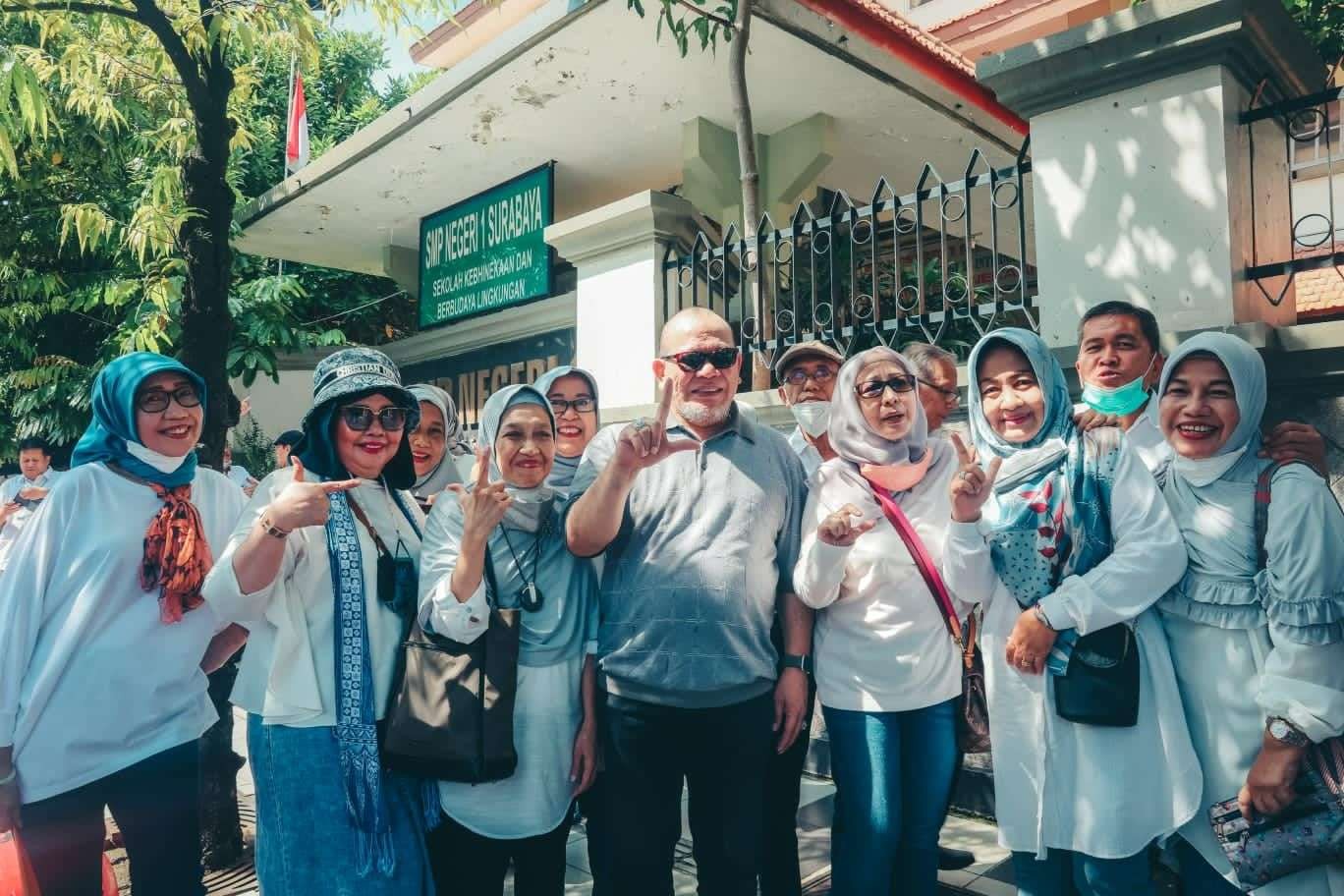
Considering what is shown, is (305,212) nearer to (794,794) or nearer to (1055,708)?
(794,794)

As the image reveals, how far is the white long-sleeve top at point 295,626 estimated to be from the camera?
2389mm

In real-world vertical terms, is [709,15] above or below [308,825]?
above

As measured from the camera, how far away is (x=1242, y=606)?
2.26 m

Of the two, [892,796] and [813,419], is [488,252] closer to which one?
[813,419]

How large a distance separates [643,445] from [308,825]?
132 centimetres

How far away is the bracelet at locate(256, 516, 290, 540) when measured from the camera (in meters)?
2.32

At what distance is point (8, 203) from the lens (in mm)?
9125

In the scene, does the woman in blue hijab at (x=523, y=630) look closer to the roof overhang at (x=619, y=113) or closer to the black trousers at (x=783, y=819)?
the black trousers at (x=783, y=819)

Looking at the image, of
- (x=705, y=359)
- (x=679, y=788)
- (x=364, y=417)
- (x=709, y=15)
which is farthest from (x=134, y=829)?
(x=709, y=15)

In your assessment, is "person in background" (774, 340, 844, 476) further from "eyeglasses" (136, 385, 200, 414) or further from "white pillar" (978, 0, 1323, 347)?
"eyeglasses" (136, 385, 200, 414)

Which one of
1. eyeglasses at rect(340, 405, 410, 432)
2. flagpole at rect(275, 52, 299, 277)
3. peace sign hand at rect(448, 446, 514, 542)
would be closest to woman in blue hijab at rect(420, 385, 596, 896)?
peace sign hand at rect(448, 446, 514, 542)

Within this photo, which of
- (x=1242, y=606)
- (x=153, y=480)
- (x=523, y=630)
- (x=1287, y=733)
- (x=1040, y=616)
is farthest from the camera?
(x=153, y=480)

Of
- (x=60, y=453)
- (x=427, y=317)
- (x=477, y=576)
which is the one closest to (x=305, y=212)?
(x=427, y=317)

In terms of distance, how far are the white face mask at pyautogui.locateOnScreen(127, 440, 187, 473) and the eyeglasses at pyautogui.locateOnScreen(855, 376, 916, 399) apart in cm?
207
